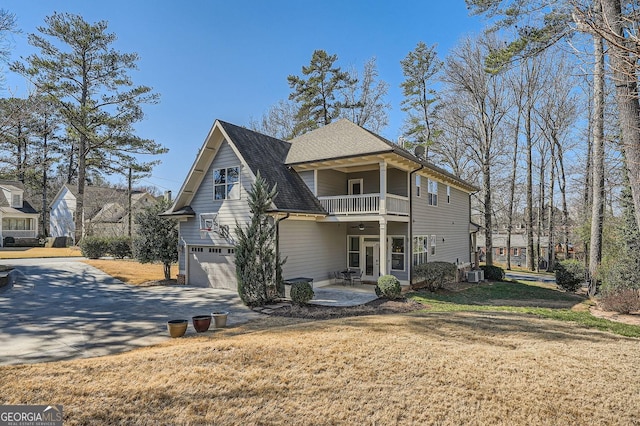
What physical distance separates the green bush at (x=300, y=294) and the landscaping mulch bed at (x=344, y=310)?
0.21 metres

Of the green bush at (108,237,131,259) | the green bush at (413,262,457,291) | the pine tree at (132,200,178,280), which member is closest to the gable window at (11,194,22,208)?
the green bush at (108,237,131,259)

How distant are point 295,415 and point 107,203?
145 ft

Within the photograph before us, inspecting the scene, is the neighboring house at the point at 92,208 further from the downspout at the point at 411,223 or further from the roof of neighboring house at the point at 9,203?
the downspout at the point at 411,223

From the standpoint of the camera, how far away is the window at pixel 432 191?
19.6 meters

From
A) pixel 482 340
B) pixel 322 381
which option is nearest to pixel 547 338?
pixel 482 340

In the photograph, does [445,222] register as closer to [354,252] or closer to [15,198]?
[354,252]

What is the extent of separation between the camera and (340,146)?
54.9ft

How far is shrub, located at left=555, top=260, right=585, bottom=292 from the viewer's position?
62.6 ft

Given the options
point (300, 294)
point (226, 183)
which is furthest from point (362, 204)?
point (226, 183)

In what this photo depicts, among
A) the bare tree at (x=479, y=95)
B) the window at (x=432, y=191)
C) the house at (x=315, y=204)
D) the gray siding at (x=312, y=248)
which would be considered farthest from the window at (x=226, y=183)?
the bare tree at (x=479, y=95)

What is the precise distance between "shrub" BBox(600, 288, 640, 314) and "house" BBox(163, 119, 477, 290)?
7240mm

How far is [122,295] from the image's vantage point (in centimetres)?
1506

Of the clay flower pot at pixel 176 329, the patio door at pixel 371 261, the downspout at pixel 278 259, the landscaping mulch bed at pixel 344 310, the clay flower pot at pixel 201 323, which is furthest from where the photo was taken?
the patio door at pixel 371 261

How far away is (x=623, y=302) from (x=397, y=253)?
8573 millimetres
